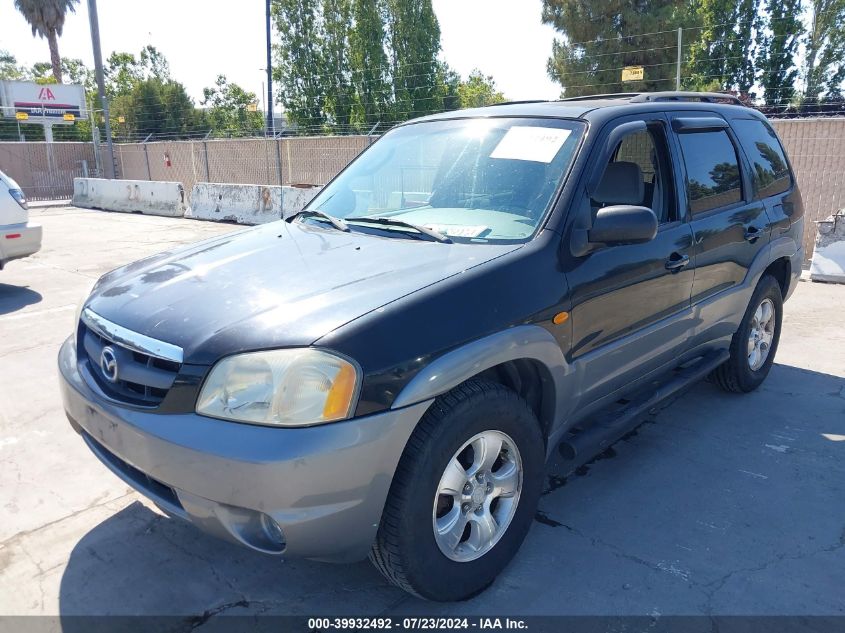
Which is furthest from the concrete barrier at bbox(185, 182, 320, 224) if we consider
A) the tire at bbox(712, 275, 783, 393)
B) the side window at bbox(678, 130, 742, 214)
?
the side window at bbox(678, 130, 742, 214)

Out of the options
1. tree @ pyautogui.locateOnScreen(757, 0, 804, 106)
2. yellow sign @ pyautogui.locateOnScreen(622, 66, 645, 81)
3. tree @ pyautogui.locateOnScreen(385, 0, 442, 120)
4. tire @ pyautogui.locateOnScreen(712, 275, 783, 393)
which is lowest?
tire @ pyautogui.locateOnScreen(712, 275, 783, 393)

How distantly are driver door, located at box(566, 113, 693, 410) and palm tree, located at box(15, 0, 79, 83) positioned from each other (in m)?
50.6

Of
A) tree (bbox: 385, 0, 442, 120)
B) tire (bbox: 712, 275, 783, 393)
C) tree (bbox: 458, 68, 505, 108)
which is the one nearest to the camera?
tire (bbox: 712, 275, 783, 393)

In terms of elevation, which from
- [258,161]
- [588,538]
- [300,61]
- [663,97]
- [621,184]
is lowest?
[588,538]

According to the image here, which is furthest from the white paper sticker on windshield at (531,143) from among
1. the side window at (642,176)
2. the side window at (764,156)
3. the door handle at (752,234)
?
the side window at (764,156)

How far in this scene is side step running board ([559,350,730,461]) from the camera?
3055mm

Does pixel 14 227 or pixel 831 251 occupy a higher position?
pixel 14 227

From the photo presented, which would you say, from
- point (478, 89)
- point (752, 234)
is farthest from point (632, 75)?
point (478, 89)

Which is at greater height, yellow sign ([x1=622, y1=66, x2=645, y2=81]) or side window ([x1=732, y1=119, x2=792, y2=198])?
yellow sign ([x1=622, y1=66, x2=645, y2=81])

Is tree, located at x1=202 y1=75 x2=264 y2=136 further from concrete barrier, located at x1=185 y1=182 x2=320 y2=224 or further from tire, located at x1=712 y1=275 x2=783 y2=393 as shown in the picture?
tire, located at x1=712 y1=275 x2=783 y2=393

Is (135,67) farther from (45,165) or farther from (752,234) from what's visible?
(752,234)

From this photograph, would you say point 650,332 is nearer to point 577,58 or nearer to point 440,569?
point 440,569

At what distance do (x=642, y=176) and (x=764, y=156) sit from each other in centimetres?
172

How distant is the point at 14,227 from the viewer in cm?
770
